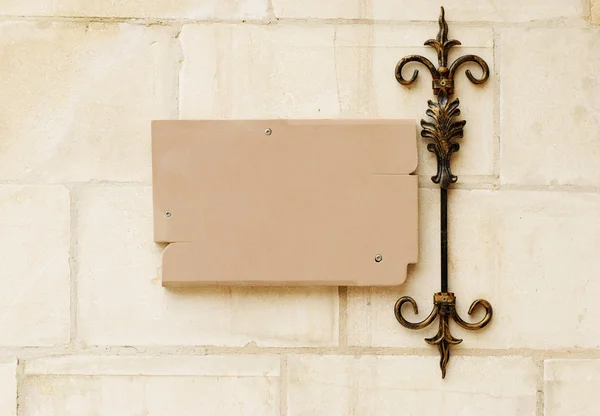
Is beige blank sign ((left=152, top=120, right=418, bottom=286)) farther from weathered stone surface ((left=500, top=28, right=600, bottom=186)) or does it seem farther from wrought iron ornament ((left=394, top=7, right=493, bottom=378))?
weathered stone surface ((left=500, top=28, right=600, bottom=186))

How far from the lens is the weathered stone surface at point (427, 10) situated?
1.10 m

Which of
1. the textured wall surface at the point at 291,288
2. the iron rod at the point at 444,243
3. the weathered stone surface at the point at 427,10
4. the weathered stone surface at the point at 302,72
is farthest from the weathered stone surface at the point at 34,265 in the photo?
the iron rod at the point at 444,243

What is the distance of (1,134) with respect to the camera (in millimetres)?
1094

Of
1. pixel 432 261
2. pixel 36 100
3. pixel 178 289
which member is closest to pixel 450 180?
pixel 432 261

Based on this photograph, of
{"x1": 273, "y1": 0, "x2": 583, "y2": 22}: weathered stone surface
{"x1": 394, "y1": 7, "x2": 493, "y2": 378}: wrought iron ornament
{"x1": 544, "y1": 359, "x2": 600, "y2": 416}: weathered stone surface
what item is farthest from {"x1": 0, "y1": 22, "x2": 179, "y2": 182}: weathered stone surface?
{"x1": 544, "y1": 359, "x2": 600, "y2": 416}: weathered stone surface

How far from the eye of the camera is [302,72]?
3.60ft

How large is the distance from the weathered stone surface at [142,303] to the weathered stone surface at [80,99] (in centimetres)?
6

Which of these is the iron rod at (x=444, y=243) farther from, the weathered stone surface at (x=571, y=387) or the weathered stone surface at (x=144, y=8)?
the weathered stone surface at (x=144, y=8)

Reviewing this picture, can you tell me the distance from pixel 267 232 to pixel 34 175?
0.42m

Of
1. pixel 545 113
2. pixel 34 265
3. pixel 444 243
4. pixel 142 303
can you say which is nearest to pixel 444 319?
pixel 444 243

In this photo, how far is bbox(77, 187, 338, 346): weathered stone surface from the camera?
1.09m

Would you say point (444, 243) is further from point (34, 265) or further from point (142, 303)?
point (34, 265)

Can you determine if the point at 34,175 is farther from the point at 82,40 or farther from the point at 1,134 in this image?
the point at 82,40

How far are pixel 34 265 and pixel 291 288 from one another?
453 mm
